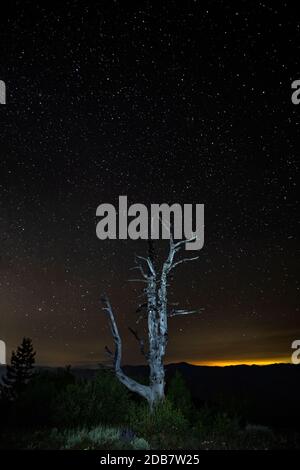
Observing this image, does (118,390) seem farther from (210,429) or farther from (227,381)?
(227,381)

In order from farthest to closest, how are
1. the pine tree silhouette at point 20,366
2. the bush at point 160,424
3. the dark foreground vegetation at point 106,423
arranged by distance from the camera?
1. the pine tree silhouette at point 20,366
2. the bush at point 160,424
3. the dark foreground vegetation at point 106,423

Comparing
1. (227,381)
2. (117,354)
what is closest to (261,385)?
(227,381)

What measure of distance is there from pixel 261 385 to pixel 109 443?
182 meters

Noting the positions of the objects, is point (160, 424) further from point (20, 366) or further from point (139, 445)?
point (20, 366)

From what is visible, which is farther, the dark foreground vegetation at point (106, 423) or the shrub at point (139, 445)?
the dark foreground vegetation at point (106, 423)

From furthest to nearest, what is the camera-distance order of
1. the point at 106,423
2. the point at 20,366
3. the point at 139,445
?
the point at 20,366 → the point at 106,423 → the point at 139,445

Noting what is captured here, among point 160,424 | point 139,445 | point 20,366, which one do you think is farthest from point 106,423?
point 20,366

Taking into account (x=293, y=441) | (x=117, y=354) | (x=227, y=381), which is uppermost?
(x=117, y=354)

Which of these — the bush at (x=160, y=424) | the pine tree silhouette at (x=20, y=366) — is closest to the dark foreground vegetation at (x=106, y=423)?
the bush at (x=160, y=424)

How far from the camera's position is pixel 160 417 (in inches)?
561

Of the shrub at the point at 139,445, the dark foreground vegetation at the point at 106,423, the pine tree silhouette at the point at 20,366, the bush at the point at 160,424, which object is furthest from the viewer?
the pine tree silhouette at the point at 20,366

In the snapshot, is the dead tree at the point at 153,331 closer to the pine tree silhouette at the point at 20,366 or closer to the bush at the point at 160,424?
the bush at the point at 160,424

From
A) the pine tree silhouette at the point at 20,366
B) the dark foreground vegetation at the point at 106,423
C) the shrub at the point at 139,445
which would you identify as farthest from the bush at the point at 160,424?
the pine tree silhouette at the point at 20,366
